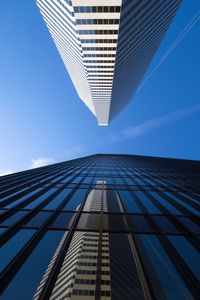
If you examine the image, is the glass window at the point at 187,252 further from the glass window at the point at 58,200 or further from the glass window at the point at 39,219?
the glass window at the point at 58,200

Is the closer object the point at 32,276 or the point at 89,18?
the point at 32,276

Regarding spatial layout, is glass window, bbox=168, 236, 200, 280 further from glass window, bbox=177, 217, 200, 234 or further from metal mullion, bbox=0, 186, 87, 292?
metal mullion, bbox=0, 186, 87, 292

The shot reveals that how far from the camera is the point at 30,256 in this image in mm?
8141

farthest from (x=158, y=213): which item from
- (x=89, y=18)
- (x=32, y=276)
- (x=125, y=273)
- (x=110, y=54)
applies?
(x=110, y=54)

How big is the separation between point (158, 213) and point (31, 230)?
21.5 ft

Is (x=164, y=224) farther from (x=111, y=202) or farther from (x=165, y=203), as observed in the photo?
(x=111, y=202)

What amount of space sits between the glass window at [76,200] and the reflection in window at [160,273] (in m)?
5.25

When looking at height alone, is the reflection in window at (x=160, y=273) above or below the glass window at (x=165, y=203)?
below

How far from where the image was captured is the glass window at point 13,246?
25.8 ft

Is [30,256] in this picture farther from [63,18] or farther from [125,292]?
[63,18]

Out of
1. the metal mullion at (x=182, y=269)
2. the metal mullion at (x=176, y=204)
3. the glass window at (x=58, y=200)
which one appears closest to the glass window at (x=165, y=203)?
the metal mullion at (x=176, y=204)

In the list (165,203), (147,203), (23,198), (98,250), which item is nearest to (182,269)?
(98,250)

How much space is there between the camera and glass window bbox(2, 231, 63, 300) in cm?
653

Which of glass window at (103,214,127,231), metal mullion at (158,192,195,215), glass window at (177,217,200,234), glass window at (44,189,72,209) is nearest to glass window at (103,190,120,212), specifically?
glass window at (103,214,127,231)
